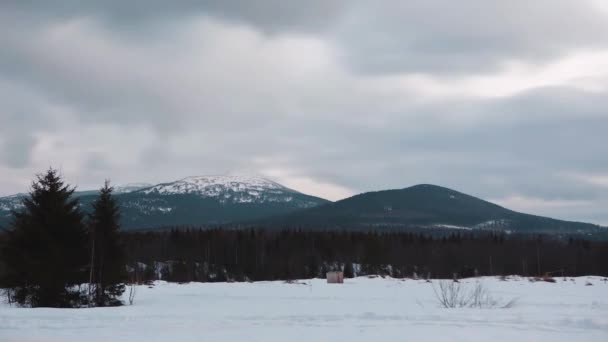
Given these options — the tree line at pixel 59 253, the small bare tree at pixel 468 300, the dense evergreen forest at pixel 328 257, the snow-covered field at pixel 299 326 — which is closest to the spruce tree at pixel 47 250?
the tree line at pixel 59 253

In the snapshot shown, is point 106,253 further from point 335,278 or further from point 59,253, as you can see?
point 335,278

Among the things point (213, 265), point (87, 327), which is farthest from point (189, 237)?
point (87, 327)

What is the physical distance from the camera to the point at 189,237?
98.5 metres

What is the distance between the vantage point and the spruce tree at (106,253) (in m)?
25.4

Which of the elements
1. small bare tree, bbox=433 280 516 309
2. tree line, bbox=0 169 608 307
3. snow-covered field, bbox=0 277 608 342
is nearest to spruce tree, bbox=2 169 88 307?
snow-covered field, bbox=0 277 608 342

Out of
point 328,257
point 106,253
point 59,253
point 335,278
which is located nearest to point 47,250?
point 59,253

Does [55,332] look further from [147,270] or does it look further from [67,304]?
[147,270]

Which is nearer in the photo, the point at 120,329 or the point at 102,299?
the point at 120,329

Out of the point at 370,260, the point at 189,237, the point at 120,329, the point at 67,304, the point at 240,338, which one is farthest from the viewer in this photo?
the point at 189,237

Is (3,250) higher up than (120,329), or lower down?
higher up

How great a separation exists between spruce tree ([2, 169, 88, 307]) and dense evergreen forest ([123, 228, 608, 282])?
57957 millimetres

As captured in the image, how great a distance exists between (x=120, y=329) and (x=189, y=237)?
280 ft

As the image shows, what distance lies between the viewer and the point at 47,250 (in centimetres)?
2438

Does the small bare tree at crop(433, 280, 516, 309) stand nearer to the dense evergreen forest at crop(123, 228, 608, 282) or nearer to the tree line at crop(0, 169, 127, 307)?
the tree line at crop(0, 169, 127, 307)
